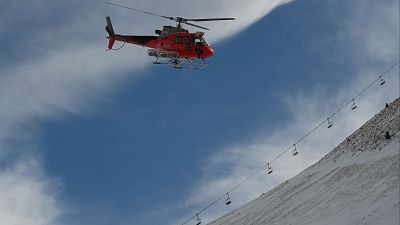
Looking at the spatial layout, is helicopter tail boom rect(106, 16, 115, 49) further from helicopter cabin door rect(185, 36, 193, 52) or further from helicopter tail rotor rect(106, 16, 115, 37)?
helicopter cabin door rect(185, 36, 193, 52)

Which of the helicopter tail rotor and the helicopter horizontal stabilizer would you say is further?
the helicopter tail rotor

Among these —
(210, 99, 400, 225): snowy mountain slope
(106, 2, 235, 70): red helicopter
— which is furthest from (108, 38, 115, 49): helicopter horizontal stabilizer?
(210, 99, 400, 225): snowy mountain slope

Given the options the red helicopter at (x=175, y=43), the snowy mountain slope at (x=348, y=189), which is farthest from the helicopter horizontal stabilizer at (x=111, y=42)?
the snowy mountain slope at (x=348, y=189)

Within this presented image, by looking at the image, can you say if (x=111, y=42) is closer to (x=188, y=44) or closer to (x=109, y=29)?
(x=109, y=29)

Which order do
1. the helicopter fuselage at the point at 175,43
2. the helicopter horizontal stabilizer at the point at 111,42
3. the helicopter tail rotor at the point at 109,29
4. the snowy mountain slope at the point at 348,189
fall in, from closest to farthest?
the snowy mountain slope at the point at 348,189 < the helicopter fuselage at the point at 175,43 < the helicopter horizontal stabilizer at the point at 111,42 < the helicopter tail rotor at the point at 109,29

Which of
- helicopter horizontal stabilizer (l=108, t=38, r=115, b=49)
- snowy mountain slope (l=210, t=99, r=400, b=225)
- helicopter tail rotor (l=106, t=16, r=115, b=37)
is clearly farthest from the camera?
helicopter tail rotor (l=106, t=16, r=115, b=37)

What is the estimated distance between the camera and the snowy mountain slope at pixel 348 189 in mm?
29891

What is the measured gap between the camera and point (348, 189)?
3450 centimetres

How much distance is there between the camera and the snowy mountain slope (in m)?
29.9

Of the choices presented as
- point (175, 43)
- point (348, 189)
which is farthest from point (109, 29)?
point (348, 189)

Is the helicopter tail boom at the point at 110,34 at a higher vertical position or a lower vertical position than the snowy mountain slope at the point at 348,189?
higher

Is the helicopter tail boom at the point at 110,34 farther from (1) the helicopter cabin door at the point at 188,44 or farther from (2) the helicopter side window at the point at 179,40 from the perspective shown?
(1) the helicopter cabin door at the point at 188,44

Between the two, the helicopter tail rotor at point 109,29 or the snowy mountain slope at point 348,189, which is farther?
the helicopter tail rotor at point 109,29

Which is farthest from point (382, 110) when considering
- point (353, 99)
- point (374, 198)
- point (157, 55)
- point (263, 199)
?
point (157, 55)
